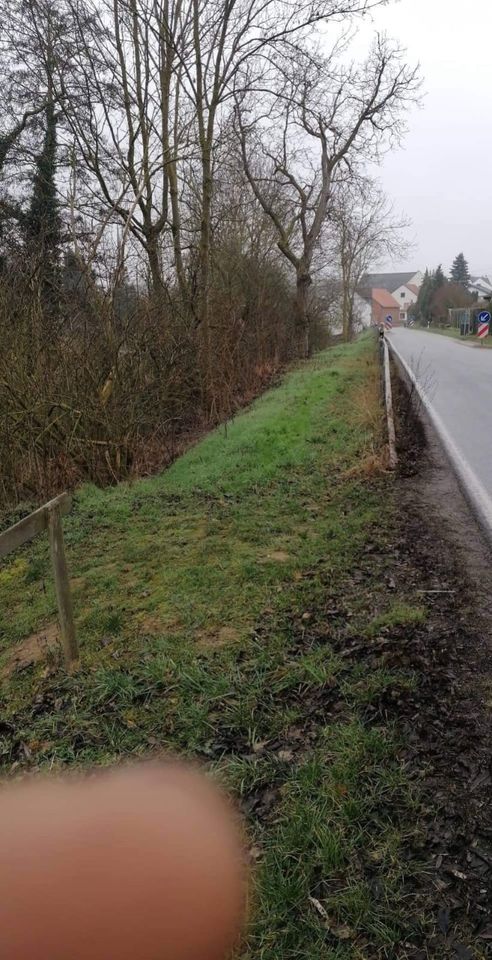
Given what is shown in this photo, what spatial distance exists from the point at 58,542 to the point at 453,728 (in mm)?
2566

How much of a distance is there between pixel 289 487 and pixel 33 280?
15.8 feet

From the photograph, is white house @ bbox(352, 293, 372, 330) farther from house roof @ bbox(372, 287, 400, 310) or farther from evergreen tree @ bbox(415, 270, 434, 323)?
evergreen tree @ bbox(415, 270, 434, 323)

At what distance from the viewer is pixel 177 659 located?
12.9 feet

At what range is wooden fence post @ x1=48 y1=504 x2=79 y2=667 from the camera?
3.85 m

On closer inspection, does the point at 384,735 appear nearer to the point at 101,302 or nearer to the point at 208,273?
the point at 101,302

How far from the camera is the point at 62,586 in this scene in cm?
400

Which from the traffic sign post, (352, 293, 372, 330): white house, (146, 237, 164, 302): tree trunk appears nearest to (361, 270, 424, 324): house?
(352, 293, 372, 330): white house

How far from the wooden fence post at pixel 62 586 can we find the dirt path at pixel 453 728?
7.33ft

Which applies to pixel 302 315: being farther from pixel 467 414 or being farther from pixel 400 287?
pixel 400 287

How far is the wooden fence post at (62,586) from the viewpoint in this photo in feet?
12.6

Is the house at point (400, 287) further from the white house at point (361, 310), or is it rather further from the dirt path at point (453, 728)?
the dirt path at point (453, 728)

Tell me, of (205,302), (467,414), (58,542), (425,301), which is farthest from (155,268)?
(425,301)

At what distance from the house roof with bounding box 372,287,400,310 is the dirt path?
3626 inches

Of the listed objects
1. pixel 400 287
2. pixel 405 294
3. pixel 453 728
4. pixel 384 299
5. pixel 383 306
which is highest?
pixel 400 287
